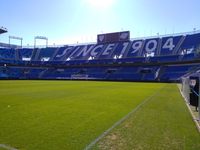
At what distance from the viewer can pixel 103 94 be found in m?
18.7

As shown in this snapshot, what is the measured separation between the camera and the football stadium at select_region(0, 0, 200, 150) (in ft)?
18.5

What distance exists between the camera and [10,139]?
5285 mm

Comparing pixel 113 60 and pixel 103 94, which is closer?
pixel 103 94

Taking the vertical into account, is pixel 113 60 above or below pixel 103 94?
above

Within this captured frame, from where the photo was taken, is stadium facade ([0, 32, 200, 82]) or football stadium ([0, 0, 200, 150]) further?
stadium facade ([0, 32, 200, 82])

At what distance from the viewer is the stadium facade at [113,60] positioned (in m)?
58.8

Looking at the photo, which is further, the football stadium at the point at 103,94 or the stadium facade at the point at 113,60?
the stadium facade at the point at 113,60

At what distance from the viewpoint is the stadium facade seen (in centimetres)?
5884

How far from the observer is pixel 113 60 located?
2749 inches

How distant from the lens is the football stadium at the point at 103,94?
564cm

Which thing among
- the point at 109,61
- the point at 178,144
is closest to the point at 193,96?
the point at 178,144

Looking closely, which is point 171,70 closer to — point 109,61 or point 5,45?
point 109,61

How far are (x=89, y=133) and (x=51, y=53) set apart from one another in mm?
80735

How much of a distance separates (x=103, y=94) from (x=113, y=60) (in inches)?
2030
